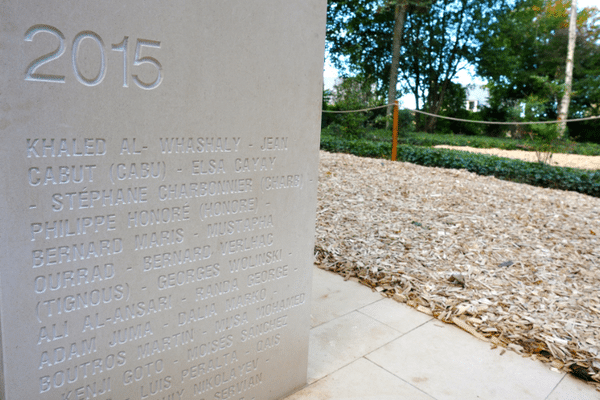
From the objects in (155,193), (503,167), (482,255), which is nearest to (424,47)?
(503,167)

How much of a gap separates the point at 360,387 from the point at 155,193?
5.48ft

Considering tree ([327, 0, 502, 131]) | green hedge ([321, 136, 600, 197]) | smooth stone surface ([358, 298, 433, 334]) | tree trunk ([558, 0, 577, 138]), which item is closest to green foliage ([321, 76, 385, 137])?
green hedge ([321, 136, 600, 197])

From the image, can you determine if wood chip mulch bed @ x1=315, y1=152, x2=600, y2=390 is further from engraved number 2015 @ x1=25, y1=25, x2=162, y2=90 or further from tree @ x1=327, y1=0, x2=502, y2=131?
Answer: tree @ x1=327, y1=0, x2=502, y2=131

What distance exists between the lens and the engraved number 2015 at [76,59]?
1.47 metres

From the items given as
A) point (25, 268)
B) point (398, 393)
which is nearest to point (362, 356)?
point (398, 393)

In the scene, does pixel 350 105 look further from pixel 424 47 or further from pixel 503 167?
pixel 424 47

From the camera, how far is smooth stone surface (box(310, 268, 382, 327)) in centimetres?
345

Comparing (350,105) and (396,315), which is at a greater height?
(350,105)

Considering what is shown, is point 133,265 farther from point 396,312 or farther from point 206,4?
point 396,312

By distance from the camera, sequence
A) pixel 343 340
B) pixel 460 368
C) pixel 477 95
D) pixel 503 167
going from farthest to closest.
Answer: pixel 477 95 → pixel 503 167 → pixel 343 340 → pixel 460 368

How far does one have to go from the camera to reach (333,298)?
3.74 m

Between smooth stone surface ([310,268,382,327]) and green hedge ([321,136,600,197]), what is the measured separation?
6.56 meters

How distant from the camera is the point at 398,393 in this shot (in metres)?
2.49

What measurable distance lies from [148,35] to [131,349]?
132 cm
